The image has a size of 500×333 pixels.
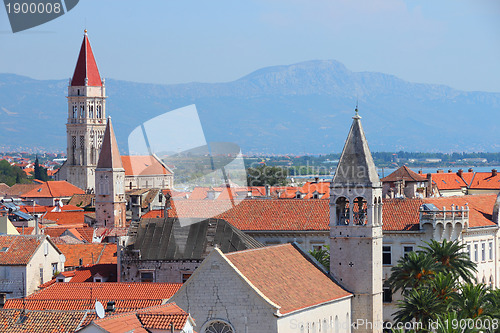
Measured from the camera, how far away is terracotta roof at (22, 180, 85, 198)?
18225cm

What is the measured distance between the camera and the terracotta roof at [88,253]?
230 ft

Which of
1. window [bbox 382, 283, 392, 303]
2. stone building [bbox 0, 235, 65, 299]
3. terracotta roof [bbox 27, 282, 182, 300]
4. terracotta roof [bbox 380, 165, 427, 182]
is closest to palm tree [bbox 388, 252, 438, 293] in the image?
window [bbox 382, 283, 392, 303]

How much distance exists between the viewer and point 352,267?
160 ft

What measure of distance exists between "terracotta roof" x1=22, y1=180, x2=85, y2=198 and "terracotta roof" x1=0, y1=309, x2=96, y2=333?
464 feet

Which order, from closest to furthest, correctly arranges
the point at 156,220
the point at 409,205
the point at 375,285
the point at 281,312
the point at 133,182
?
the point at 281,312
the point at 375,285
the point at 156,220
the point at 409,205
the point at 133,182

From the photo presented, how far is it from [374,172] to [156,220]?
1564cm

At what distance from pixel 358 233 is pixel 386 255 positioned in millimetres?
18088

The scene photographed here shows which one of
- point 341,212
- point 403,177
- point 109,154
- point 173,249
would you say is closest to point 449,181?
point 403,177

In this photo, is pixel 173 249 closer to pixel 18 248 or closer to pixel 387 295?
pixel 18 248

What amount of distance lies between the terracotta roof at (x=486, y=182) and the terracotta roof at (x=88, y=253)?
2942 inches

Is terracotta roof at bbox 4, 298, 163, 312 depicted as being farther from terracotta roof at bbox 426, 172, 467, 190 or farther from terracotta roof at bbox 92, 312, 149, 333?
terracotta roof at bbox 426, 172, 467, 190

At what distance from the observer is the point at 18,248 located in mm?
62312

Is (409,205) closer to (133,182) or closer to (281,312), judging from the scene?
(281,312)

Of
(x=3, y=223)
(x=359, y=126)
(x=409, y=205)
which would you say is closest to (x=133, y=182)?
(x=3, y=223)
